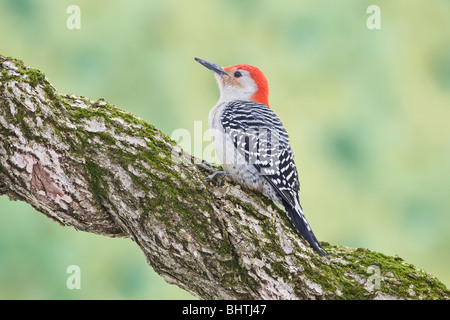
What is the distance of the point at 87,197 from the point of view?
8.84 feet

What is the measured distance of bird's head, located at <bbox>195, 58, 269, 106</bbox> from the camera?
4305 mm

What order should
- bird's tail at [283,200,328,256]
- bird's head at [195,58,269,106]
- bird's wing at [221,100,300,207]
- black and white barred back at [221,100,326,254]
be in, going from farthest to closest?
bird's head at [195,58,269,106], bird's wing at [221,100,300,207], black and white barred back at [221,100,326,254], bird's tail at [283,200,328,256]

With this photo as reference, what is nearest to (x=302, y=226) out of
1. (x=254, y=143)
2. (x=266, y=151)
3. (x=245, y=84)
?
(x=266, y=151)

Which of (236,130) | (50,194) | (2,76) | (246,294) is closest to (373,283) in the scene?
(246,294)

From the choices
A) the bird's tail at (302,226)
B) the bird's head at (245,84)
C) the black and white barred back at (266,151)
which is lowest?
the bird's tail at (302,226)

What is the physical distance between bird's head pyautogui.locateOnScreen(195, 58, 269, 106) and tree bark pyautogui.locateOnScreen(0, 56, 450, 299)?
1.64 m

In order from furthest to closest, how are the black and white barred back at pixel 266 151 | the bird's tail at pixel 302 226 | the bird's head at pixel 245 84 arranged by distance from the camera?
the bird's head at pixel 245 84, the black and white barred back at pixel 266 151, the bird's tail at pixel 302 226

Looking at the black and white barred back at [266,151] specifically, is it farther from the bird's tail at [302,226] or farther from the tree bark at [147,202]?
the tree bark at [147,202]

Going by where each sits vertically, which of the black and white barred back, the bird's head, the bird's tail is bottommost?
the bird's tail

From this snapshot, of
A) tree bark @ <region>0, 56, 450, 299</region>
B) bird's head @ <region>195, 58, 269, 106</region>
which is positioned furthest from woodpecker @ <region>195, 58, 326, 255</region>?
tree bark @ <region>0, 56, 450, 299</region>

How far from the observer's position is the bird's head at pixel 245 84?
14.1 ft

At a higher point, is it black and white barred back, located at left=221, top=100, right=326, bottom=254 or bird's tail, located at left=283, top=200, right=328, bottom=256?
black and white barred back, located at left=221, top=100, right=326, bottom=254

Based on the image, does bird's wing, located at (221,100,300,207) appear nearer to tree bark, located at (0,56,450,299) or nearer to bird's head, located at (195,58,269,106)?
bird's head, located at (195,58,269,106)

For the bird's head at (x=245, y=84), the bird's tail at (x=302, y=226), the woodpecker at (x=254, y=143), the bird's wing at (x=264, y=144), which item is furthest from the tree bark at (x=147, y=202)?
the bird's head at (x=245, y=84)
